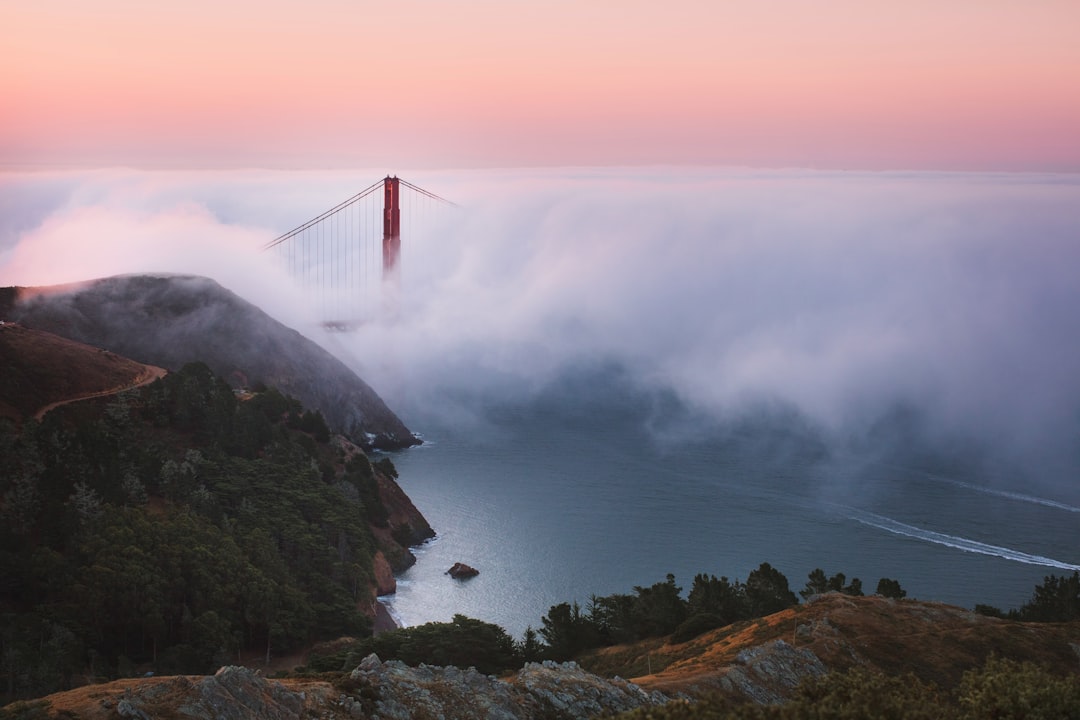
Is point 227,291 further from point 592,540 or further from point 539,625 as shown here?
point 539,625

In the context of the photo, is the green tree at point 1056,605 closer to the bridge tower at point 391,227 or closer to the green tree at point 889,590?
the green tree at point 889,590

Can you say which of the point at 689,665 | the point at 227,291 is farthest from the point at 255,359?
the point at 689,665

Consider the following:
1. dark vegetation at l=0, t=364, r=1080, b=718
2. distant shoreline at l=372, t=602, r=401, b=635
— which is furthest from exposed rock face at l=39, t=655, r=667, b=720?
distant shoreline at l=372, t=602, r=401, b=635

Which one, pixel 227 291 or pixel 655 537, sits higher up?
pixel 227 291

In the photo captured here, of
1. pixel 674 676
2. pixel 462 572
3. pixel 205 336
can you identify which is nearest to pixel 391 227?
pixel 205 336

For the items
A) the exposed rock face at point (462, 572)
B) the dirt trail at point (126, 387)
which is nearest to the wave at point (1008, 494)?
the exposed rock face at point (462, 572)

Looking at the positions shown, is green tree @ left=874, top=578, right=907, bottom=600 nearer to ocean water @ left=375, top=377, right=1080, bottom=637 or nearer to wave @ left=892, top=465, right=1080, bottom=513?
ocean water @ left=375, top=377, right=1080, bottom=637
